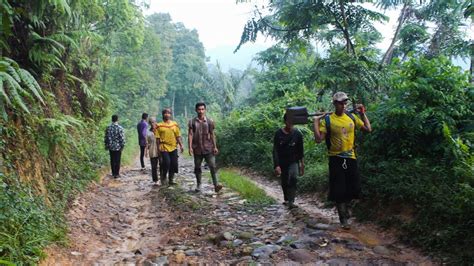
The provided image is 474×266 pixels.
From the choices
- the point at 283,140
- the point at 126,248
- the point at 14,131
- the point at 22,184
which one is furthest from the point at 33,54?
the point at 283,140

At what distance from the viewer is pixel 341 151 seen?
214 inches

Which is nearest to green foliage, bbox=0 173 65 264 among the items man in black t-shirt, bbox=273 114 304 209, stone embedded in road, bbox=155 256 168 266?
stone embedded in road, bbox=155 256 168 266

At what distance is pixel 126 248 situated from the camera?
5.76 m

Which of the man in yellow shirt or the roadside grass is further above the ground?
the man in yellow shirt

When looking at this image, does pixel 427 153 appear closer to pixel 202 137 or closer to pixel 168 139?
pixel 202 137

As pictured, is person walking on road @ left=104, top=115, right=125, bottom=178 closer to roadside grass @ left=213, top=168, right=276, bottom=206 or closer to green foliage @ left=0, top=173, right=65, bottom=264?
roadside grass @ left=213, top=168, right=276, bottom=206

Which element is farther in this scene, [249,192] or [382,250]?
[249,192]

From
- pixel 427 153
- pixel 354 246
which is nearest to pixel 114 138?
pixel 354 246

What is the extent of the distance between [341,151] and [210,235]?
2.29 m

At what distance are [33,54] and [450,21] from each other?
1670 centimetres

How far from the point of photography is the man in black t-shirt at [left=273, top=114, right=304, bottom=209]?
6.78m

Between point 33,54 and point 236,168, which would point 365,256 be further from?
point 236,168

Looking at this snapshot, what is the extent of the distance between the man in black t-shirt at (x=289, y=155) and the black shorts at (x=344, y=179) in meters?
1.28

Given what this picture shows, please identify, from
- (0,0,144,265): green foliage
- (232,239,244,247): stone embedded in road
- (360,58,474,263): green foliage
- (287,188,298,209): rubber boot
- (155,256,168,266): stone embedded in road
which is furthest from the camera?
(287,188,298,209): rubber boot
